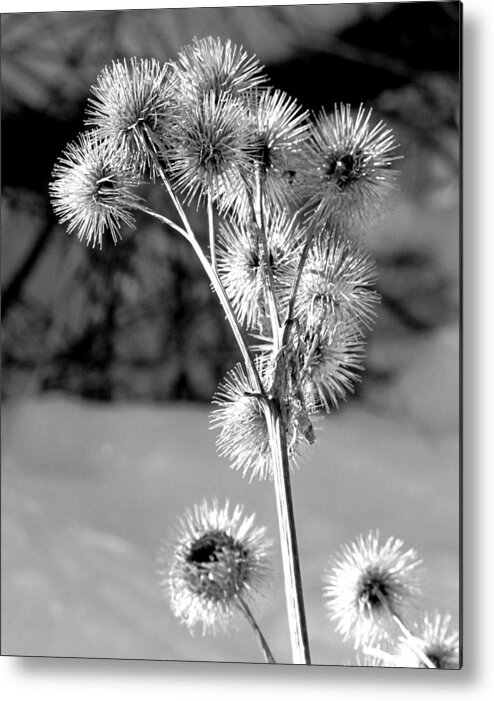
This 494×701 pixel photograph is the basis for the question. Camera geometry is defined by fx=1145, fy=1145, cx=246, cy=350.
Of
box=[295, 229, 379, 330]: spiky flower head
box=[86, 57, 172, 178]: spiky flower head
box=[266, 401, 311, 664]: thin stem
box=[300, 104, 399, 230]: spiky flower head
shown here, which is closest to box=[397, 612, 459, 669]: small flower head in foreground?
box=[266, 401, 311, 664]: thin stem

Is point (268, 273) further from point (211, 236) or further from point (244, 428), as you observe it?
point (244, 428)

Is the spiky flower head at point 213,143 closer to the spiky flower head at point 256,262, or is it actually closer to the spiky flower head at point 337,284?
the spiky flower head at point 256,262

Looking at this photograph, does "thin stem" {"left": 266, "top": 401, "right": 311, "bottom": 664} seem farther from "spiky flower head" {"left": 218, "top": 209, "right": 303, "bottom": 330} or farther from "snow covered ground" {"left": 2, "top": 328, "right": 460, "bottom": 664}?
"spiky flower head" {"left": 218, "top": 209, "right": 303, "bottom": 330}

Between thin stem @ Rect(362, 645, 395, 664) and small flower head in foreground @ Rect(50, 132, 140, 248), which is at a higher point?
small flower head in foreground @ Rect(50, 132, 140, 248)

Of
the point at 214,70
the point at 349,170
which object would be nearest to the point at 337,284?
the point at 349,170

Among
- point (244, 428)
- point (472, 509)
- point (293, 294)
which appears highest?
point (293, 294)

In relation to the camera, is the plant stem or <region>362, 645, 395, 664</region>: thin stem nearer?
<region>362, 645, 395, 664</region>: thin stem

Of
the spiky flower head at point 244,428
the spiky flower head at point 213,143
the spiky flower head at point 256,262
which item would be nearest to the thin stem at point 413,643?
the spiky flower head at point 244,428
